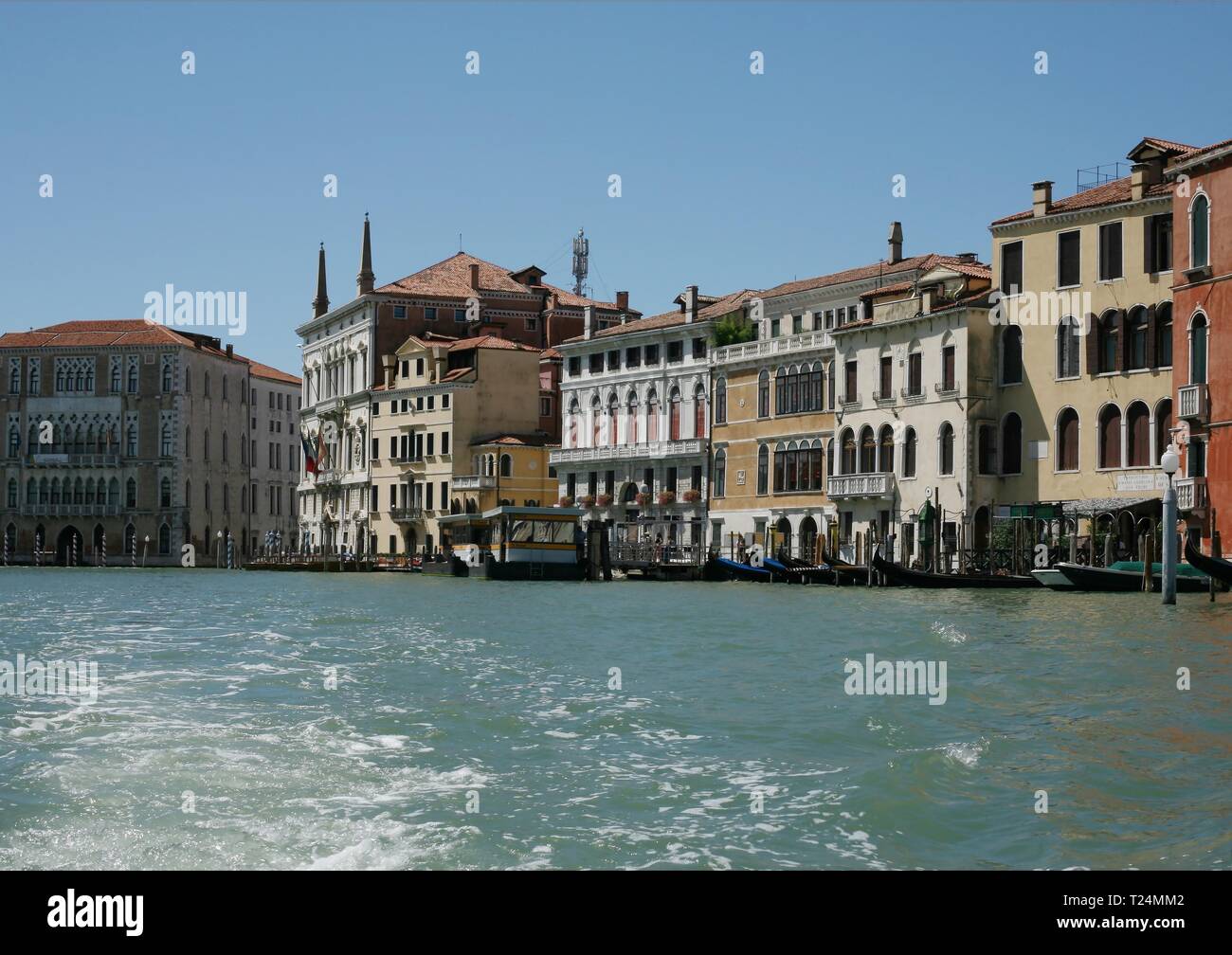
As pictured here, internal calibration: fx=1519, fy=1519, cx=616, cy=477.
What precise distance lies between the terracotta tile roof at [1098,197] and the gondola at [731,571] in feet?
36.6

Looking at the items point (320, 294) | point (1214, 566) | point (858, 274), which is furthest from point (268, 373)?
point (1214, 566)

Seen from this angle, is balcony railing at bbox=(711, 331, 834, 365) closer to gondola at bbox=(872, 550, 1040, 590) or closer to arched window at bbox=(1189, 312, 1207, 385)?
gondola at bbox=(872, 550, 1040, 590)

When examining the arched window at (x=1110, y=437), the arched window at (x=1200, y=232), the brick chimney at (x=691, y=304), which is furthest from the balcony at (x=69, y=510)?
the arched window at (x=1200, y=232)

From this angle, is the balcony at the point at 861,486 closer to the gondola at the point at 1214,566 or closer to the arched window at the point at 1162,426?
the arched window at the point at 1162,426

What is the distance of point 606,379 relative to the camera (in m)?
55.9

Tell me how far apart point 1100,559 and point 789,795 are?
2825cm

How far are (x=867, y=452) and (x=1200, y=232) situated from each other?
13237mm

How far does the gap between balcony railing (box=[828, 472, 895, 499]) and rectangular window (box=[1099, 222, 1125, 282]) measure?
8491mm

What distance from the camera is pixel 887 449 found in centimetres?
4194

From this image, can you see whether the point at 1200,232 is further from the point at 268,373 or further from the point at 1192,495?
the point at 268,373

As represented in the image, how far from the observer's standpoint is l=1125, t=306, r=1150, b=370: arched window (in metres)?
34.7

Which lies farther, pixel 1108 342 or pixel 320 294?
pixel 320 294
